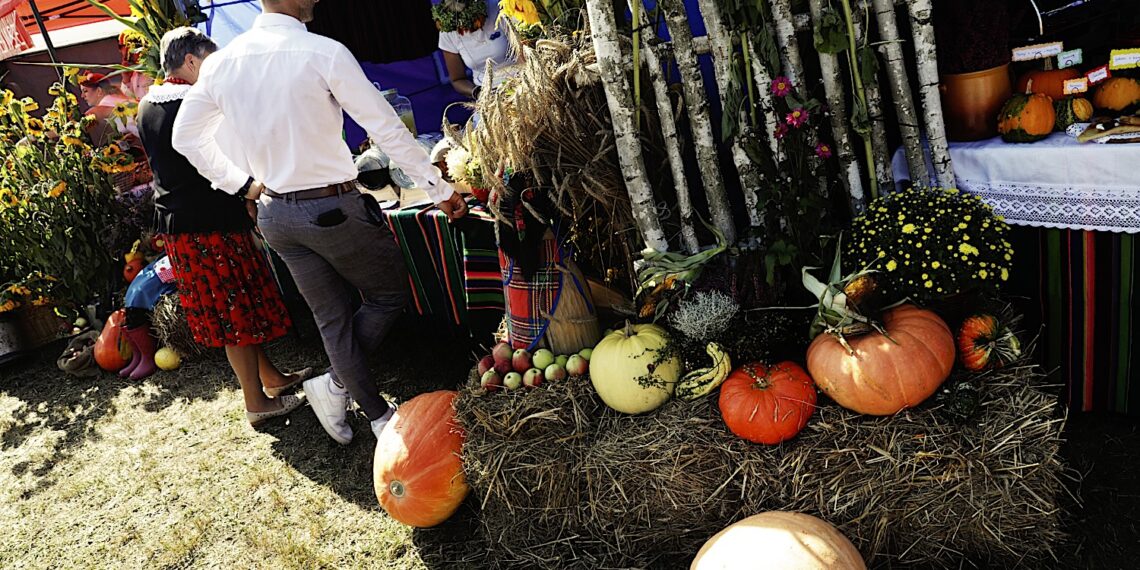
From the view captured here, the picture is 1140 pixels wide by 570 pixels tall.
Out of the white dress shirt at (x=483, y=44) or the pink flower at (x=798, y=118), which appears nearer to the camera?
the pink flower at (x=798, y=118)

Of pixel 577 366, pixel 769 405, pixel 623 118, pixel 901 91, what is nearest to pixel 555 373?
pixel 577 366

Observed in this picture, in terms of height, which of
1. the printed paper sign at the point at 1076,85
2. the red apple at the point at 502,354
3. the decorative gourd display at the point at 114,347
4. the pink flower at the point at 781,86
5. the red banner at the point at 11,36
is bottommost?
A: the decorative gourd display at the point at 114,347

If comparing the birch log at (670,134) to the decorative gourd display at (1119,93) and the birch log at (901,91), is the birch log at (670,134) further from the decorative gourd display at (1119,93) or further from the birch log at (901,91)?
the decorative gourd display at (1119,93)

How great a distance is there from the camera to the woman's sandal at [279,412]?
11.8ft

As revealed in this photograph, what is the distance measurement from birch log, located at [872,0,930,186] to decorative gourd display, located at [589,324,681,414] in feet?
3.18

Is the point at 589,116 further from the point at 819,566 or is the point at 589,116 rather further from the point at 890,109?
the point at 819,566

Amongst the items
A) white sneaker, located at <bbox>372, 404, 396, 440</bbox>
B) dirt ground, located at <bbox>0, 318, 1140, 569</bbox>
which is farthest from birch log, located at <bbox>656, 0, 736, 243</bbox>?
white sneaker, located at <bbox>372, 404, 396, 440</bbox>

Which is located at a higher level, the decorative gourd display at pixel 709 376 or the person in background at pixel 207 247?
the person in background at pixel 207 247

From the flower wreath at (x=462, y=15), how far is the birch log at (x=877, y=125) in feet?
7.25

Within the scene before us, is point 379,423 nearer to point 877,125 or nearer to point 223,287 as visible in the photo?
point 223,287

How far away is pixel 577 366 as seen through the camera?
248cm

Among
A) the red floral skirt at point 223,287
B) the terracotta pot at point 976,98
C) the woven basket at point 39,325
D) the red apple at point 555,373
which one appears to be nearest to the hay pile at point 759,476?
the red apple at point 555,373

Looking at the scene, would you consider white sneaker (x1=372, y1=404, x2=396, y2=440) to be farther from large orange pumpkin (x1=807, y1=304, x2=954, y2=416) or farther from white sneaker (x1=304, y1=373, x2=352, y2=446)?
large orange pumpkin (x1=807, y1=304, x2=954, y2=416)

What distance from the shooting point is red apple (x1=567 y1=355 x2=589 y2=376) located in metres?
2.48
